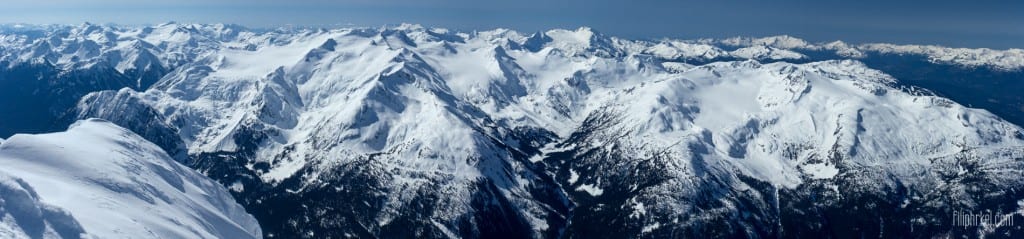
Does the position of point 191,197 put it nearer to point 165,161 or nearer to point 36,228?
point 165,161

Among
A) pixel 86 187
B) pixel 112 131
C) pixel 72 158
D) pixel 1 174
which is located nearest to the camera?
pixel 1 174

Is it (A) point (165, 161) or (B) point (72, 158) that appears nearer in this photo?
(B) point (72, 158)

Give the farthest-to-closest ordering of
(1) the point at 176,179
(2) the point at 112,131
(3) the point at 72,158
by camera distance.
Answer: (2) the point at 112,131
(1) the point at 176,179
(3) the point at 72,158

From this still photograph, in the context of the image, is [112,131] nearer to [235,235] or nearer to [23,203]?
[235,235]

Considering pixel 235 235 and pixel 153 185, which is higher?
pixel 153 185

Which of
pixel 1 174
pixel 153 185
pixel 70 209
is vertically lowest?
pixel 153 185

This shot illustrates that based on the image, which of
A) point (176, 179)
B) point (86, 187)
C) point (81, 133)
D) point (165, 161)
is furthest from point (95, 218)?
point (81, 133)

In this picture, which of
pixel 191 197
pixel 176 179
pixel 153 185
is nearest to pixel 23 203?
pixel 153 185
